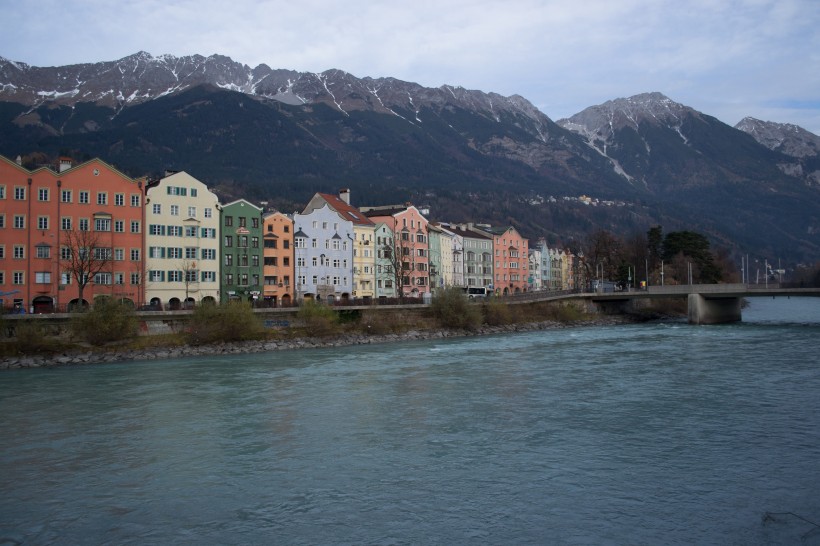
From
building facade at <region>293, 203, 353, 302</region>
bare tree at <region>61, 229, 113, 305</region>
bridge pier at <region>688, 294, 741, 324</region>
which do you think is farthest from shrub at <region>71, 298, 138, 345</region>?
bridge pier at <region>688, 294, 741, 324</region>

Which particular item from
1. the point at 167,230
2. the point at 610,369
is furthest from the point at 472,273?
the point at 610,369

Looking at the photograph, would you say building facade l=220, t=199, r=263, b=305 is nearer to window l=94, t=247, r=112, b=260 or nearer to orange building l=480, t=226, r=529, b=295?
window l=94, t=247, r=112, b=260

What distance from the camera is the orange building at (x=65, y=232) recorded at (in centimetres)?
5975

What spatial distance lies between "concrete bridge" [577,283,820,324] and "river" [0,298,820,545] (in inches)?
1831

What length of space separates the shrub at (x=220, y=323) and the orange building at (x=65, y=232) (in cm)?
1011

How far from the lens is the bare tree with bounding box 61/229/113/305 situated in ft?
194

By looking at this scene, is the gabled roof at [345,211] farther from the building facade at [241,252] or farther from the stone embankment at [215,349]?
the stone embankment at [215,349]

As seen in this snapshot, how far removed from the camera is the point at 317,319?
61.1 metres

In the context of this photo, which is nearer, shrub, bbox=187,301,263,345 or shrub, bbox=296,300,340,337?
shrub, bbox=187,301,263,345

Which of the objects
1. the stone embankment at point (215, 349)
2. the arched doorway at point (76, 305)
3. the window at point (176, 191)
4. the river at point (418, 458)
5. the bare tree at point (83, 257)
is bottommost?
the river at point (418, 458)

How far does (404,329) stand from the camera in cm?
6788

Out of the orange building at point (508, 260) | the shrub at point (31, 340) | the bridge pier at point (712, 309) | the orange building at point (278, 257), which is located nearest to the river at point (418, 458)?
the shrub at point (31, 340)

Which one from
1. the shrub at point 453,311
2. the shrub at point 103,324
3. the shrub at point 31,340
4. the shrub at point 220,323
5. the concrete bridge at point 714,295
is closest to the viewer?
the shrub at point 31,340

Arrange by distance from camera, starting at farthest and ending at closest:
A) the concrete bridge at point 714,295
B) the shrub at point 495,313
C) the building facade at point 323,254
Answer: the building facade at point 323,254 → the concrete bridge at point 714,295 → the shrub at point 495,313
